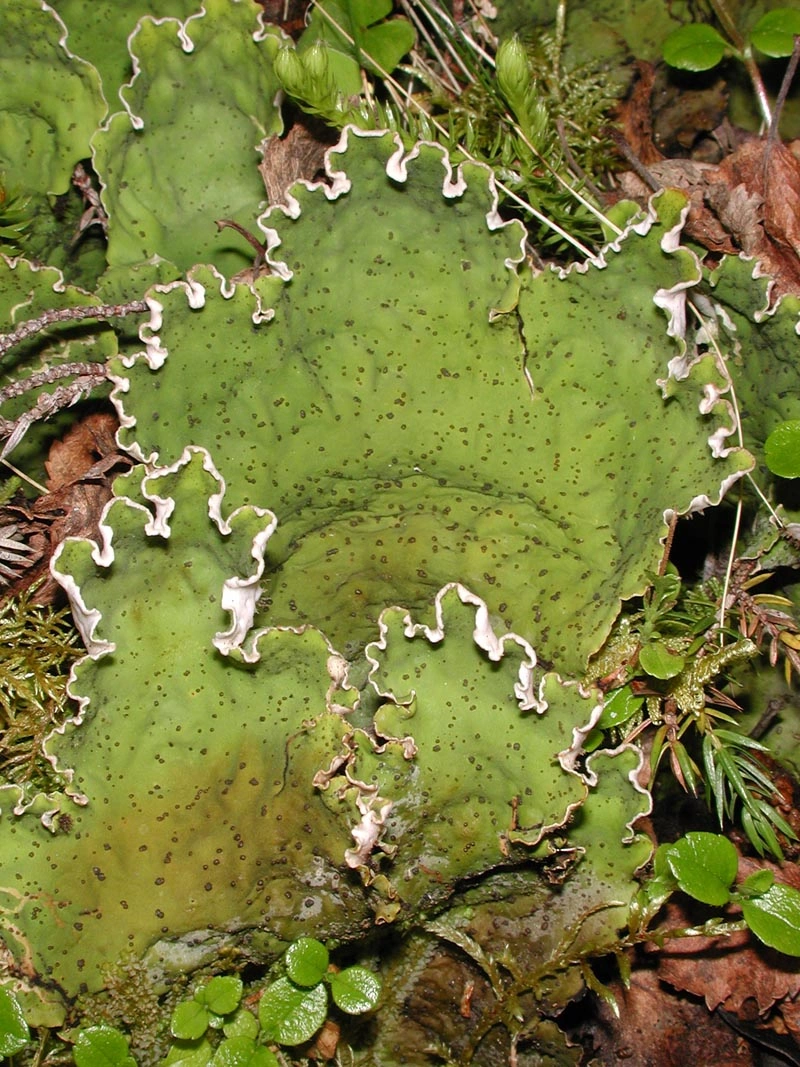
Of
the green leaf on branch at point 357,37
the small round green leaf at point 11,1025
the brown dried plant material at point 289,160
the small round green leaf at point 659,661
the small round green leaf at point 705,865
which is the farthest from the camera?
the green leaf on branch at point 357,37

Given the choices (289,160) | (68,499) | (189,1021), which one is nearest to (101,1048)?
(189,1021)

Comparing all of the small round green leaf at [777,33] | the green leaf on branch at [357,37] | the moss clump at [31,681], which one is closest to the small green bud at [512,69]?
the green leaf on branch at [357,37]

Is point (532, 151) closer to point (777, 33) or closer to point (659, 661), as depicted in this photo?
point (777, 33)

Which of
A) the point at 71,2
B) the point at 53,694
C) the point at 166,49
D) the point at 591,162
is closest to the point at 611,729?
the point at 53,694

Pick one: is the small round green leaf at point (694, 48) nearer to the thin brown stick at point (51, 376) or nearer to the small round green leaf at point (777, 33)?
the small round green leaf at point (777, 33)

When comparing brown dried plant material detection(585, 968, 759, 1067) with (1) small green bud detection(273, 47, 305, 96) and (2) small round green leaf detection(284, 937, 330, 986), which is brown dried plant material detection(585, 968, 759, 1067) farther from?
(1) small green bud detection(273, 47, 305, 96)

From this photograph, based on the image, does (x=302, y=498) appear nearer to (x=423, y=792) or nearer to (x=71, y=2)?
(x=423, y=792)
